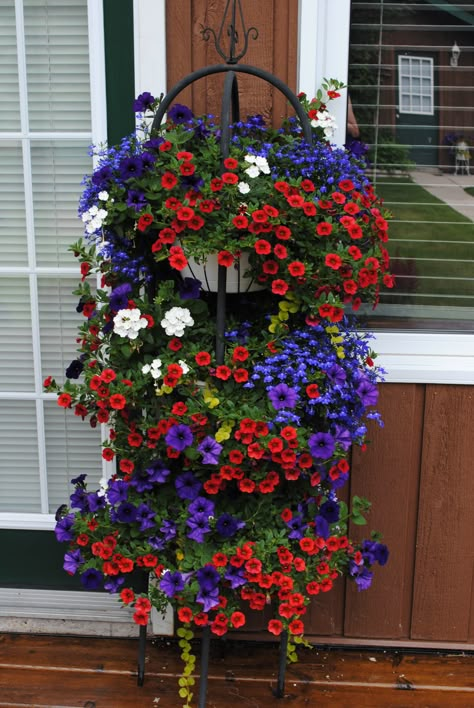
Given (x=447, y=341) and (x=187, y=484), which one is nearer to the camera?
(x=187, y=484)

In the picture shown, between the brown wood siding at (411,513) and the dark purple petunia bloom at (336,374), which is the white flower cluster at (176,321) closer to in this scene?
the dark purple petunia bloom at (336,374)

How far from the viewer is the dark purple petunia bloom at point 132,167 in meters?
1.87

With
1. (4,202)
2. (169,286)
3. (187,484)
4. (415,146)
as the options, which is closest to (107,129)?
(4,202)

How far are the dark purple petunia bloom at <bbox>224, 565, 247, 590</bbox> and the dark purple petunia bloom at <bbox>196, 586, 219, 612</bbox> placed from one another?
39 mm

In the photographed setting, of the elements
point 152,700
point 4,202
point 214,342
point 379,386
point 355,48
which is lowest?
point 152,700

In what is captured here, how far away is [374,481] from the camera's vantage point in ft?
7.72

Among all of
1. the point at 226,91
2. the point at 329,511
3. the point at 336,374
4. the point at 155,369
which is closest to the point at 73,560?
the point at 155,369

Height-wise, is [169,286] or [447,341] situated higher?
[169,286]

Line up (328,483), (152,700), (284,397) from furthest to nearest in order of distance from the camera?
(152,700)
(328,483)
(284,397)

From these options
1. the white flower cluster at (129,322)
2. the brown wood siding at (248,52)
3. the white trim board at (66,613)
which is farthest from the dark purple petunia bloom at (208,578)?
the brown wood siding at (248,52)

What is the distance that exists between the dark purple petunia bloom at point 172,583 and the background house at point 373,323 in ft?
2.21

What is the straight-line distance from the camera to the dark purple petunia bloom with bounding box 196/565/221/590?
6.03 ft

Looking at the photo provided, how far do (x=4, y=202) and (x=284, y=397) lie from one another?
3.55ft

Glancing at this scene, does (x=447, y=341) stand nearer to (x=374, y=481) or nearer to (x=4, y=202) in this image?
(x=374, y=481)
